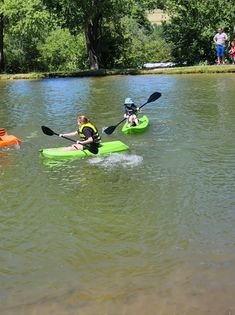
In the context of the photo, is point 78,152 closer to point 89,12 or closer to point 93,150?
point 93,150

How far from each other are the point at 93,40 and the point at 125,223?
2503cm

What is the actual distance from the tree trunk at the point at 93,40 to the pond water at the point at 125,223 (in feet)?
54.4

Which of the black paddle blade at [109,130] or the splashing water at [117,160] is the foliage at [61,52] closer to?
the black paddle blade at [109,130]

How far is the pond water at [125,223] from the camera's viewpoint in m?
5.85

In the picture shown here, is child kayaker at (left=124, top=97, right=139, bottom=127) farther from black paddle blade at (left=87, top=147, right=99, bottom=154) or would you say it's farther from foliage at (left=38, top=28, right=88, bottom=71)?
foliage at (left=38, top=28, right=88, bottom=71)

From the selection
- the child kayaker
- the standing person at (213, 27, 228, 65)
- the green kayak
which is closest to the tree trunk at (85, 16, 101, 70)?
the standing person at (213, 27, 228, 65)

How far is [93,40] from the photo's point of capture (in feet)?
104

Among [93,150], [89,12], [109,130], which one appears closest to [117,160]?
[93,150]

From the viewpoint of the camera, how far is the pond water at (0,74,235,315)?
5.85 metres

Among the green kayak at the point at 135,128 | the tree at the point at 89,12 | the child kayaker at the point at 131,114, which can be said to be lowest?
the green kayak at the point at 135,128

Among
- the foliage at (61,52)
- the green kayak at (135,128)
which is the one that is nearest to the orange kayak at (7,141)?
the green kayak at (135,128)

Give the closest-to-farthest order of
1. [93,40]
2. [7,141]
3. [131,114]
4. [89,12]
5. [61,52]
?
[7,141] < [131,114] < [89,12] < [93,40] < [61,52]

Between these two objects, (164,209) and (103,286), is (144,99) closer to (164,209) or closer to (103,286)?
(164,209)

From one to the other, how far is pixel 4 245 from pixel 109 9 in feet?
78.5
